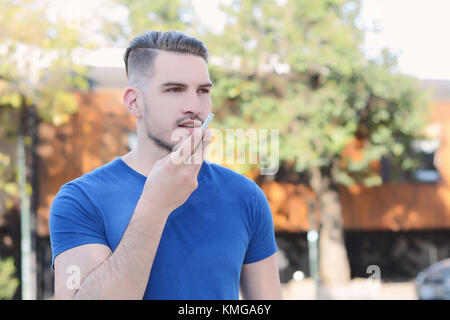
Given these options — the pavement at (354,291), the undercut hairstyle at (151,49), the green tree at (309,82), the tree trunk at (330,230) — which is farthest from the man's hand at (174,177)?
the tree trunk at (330,230)

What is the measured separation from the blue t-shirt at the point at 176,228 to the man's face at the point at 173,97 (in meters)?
0.21

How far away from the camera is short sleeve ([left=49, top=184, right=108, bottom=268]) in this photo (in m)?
2.02

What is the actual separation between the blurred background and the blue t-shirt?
514 inches

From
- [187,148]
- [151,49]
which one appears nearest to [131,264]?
[187,148]

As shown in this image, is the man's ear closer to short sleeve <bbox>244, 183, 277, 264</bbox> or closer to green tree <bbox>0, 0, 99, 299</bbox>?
short sleeve <bbox>244, 183, 277, 264</bbox>

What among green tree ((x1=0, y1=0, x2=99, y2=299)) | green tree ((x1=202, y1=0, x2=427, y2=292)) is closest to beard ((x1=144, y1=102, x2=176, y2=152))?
green tree ((x1=0, y1=0, x2=99, y2=299))

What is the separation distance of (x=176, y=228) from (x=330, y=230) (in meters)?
16.9

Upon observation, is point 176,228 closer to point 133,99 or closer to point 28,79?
point 133,99

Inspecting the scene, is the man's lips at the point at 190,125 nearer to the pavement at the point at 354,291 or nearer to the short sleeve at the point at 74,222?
the short sleeve at the point at 74,222

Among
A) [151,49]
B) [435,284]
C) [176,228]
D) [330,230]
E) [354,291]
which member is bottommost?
[354,291]

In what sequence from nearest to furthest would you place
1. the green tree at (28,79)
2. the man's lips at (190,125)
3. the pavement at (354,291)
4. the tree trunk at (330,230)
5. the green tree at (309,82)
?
1. the man's lips at (190,125)
2. the green tree at (28,79)
3. the green tree at (309,82)
4. the pavement at (354,291)
5. the tree trunk at (330,230)

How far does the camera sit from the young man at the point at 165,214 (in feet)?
5.96

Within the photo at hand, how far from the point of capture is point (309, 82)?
17.4 m
